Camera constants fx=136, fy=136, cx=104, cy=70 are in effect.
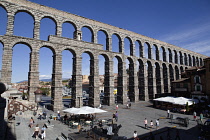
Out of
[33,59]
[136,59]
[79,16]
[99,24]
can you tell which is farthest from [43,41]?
[136,59]

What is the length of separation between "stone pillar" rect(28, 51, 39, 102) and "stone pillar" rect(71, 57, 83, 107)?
7784 mm

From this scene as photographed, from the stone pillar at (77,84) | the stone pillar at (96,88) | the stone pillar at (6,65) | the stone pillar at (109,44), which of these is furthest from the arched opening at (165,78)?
the stone pillar at (6,65)

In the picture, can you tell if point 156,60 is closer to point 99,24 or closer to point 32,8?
point 99,24

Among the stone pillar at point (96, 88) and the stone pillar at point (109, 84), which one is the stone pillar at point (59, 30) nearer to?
the stone pillar at point (96, 88)

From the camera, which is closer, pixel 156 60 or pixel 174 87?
pixel 174 87

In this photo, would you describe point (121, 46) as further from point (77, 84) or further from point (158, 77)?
point (158, 77)

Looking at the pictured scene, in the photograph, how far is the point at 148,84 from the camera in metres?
47.5

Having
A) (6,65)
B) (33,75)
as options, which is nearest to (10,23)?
(6,65)

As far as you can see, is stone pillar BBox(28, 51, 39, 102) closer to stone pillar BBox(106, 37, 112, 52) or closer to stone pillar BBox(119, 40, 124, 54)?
stone pillar BBox(106, 37, 112, 52)

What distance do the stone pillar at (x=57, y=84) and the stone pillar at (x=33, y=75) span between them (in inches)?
134

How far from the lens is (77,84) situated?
30359 mm

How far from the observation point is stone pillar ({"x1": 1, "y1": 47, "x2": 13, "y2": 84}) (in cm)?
2319

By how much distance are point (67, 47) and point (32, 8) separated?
10061 millimetres

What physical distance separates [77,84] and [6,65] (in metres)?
13.5
